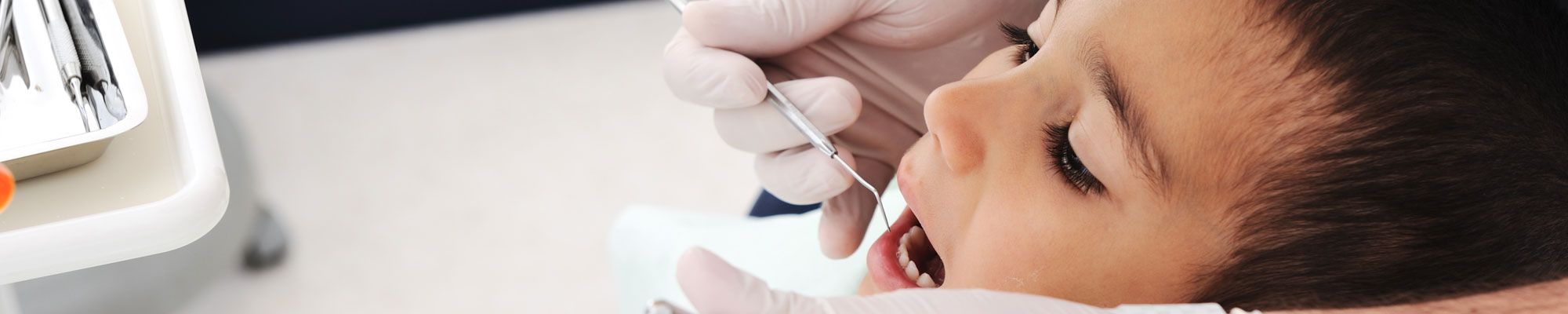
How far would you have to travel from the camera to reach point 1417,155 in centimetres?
67

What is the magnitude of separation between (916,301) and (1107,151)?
0.17m

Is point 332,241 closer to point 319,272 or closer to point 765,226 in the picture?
point 319,272

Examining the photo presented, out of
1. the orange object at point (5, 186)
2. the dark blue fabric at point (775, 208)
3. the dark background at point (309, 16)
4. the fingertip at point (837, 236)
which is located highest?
the orange object at point (5, 186)

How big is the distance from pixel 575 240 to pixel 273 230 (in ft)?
1.65

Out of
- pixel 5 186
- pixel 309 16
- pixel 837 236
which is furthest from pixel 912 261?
pixel 309 16

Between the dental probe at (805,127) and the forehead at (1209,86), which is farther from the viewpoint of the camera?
the dental probe at (805,127)

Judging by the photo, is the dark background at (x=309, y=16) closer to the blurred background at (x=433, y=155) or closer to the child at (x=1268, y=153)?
the blurred background at (x=433, y=155)

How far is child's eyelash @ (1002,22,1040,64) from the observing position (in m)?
0.87

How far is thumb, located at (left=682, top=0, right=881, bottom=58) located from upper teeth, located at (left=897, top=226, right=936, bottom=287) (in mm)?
194

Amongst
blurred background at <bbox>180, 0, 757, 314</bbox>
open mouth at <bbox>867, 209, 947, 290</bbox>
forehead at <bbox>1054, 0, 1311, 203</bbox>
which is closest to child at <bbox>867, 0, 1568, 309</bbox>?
forehead at <bbox>1054, 0, 1311, 203</bbox>

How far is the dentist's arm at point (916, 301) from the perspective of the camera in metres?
0.61

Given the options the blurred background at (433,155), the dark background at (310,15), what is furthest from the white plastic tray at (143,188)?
the dark background at (310,15)

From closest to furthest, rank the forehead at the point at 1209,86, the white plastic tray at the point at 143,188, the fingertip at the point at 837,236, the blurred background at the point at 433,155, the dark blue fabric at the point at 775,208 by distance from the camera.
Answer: the white plastic tray at the point at 143,188 < the forehead at the point at 1209,86 < the fingertip at the point at 837,236 < the dark blue fabric at the point at 775,208 < the blurred background at the point at 433,155

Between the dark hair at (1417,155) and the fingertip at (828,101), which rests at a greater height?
the dark hair at (1417,155)
